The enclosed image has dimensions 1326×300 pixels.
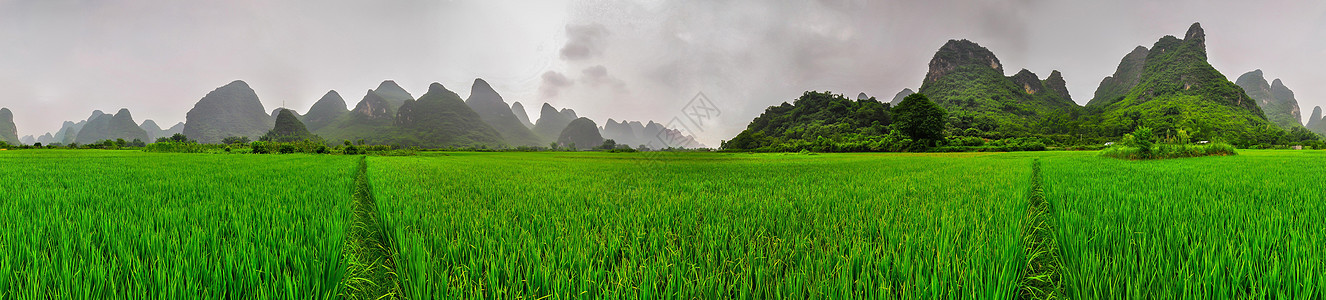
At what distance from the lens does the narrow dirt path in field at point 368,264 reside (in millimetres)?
1918

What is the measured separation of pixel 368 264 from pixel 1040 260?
425cm

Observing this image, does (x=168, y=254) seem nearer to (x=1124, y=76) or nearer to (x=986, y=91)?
(x=986, y=91)

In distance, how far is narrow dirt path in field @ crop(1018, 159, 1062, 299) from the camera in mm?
1892

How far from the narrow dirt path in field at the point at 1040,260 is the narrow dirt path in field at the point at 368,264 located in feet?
9.73

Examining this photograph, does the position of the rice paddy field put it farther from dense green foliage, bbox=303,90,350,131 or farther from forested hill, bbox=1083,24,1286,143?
dense green foliage, bbox=303,90,350,131

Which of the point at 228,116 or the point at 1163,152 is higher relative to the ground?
the point at 228,116

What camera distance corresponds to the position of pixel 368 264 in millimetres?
2396

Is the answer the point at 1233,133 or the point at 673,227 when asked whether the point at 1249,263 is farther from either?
the point at 1233,133

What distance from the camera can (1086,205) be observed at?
3852 mm

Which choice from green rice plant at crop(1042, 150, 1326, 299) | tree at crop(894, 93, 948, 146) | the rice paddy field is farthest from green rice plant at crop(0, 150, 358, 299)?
tree at crop(894, 93, 948, 146)

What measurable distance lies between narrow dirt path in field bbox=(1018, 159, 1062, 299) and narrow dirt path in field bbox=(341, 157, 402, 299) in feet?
9.73

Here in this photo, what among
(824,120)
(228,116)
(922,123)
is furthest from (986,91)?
(228,116)

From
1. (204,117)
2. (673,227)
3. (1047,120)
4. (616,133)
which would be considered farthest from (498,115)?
(673,227)

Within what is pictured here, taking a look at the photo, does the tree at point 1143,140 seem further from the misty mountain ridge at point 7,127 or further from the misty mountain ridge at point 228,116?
the misty mountain ridge at point 7,127
